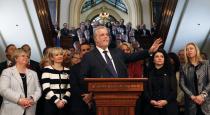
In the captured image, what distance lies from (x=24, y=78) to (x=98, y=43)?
107 centimetres

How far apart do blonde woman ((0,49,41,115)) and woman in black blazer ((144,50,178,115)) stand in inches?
42.2

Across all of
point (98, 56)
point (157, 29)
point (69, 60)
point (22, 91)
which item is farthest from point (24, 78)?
point (157, 29)

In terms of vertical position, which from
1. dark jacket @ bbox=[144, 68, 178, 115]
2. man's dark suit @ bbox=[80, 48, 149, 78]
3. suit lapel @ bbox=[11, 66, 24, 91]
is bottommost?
dark jacket @ bbox=[144, 68, 178, 115]

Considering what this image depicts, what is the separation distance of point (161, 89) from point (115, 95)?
132 centimetres

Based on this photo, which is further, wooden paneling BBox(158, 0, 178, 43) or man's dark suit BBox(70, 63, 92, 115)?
wooden paneling BBox(158, 0, 178, 43)

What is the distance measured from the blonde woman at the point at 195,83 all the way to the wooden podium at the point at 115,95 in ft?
4.83

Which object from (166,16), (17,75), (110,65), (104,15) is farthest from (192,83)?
(104,15)

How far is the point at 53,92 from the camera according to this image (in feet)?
12.0

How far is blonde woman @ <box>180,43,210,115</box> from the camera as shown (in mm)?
3803

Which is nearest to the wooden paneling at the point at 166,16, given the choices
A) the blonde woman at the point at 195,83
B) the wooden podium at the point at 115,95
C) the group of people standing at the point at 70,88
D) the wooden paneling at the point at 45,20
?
Answer: the wooden paneling at the point at 45,20

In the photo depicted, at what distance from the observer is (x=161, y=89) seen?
3717 millimetres

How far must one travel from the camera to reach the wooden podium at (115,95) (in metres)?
2.45

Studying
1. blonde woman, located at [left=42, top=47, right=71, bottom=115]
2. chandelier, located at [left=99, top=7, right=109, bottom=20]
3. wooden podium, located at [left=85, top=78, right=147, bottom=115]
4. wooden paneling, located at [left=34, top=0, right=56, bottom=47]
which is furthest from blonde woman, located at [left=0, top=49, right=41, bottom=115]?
chandelier, located at [left=99, top=7, right=109, bottom=20]

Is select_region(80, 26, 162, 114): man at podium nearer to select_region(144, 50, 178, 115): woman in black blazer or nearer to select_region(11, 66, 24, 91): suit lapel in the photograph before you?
select_region(144, 50, 178, 115): woman in black blazer
